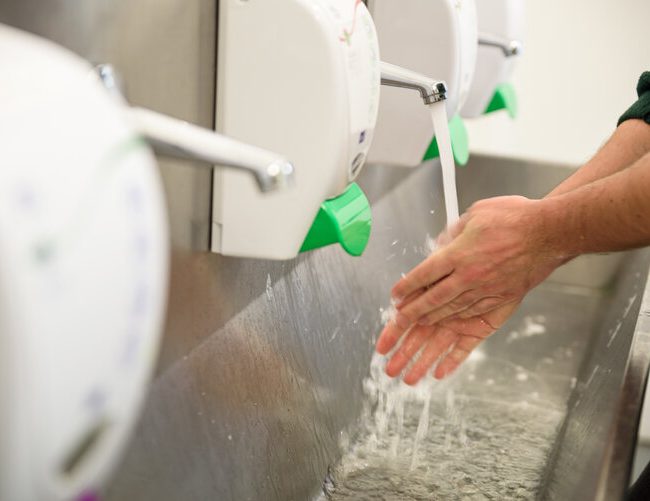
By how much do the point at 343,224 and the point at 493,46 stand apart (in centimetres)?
65

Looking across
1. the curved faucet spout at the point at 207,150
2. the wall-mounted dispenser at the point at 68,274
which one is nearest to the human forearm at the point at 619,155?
the curved faucet spout at the point at 207,150

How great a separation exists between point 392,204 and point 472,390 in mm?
370

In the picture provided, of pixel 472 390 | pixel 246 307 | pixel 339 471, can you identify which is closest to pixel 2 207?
pixel 246 307

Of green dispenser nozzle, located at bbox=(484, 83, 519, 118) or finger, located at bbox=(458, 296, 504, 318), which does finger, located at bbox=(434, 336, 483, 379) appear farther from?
green dispenser nozzle, located at bbox=(484, 83, 519, 118)

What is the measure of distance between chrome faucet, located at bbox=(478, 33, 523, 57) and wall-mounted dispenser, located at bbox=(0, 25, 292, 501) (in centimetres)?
102

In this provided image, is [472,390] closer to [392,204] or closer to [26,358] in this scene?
[392,204]

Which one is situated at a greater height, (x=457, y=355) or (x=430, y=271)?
(x=430, y=271)

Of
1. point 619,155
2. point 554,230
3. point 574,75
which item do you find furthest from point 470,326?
point 574,75

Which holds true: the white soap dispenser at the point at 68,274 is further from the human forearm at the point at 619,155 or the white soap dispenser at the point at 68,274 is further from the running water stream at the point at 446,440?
the human forearm at the point at 619,155

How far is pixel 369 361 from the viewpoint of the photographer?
135 centimetres

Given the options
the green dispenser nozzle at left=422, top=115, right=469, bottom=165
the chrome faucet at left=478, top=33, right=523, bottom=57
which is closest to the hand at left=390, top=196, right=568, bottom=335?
the green dispenser nozzle at left=422, top=115, right=469, bottom=165

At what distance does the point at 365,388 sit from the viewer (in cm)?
134

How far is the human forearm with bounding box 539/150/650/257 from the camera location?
0.83 metres

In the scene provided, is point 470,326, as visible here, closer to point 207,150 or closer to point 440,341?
point 440,341
